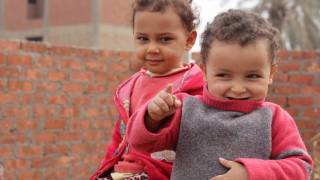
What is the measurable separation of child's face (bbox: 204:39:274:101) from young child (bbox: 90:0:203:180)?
0.33 m

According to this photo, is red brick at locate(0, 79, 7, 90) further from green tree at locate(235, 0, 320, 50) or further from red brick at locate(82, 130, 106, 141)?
green tree at locate(235, 0, 320, 50)

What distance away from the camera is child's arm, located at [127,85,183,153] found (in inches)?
65.1

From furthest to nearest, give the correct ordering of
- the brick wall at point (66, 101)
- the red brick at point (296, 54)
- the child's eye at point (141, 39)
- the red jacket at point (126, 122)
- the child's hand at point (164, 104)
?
the red brick at point (296, 54)
the brick wall at point (66, 101)
the child's eye at point (141, 39)
the red jacket at point (126, 122)
the child's hand at point (164, 104)

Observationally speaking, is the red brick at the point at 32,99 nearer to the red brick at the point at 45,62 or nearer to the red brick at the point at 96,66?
the red brick at the point at 45,62

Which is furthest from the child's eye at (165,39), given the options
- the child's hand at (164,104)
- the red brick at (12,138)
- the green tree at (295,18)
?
the green tree at (295,18)

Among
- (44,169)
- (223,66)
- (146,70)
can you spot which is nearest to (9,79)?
(44,169)

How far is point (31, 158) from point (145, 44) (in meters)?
3.08

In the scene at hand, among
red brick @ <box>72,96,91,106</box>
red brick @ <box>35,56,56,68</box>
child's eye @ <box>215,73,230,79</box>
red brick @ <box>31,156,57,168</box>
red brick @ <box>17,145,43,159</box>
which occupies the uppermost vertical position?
child's eye @ <box>215,73,230,79</box>

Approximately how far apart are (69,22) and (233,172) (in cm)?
2445

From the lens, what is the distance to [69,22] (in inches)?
1007

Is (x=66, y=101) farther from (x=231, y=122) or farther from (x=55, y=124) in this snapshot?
(x=231, y=122)

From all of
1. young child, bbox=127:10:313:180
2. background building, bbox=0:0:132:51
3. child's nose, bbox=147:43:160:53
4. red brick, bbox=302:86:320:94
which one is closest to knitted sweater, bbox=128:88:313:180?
young child, bbox=127:10:313:180

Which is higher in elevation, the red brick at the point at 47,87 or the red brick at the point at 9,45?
the red brick at the point at 9,45

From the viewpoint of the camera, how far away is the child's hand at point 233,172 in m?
1.67
